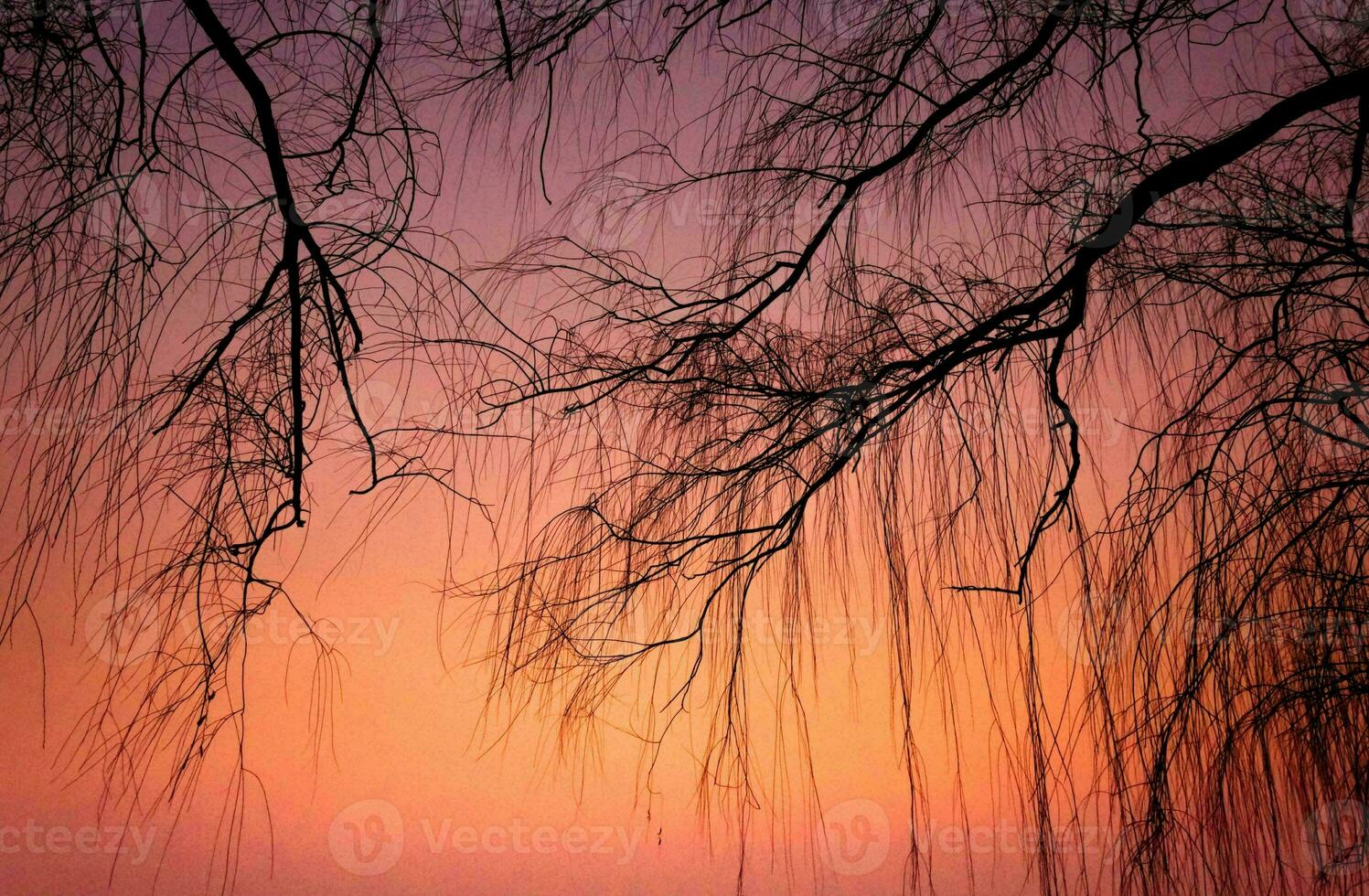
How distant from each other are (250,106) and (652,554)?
0.66 meters

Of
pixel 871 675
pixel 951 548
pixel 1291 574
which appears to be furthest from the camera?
pixel 871 675

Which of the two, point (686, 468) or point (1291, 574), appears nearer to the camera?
point (1291, 574)

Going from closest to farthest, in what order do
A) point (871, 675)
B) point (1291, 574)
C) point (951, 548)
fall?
point (1291, 574), point (951, 548), point (871, 675)

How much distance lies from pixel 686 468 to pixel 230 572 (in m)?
0.45

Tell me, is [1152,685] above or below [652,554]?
below

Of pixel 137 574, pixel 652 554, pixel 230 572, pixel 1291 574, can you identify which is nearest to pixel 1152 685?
pixel 1291 574

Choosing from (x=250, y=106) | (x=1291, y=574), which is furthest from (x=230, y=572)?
(x=1291, y=574)

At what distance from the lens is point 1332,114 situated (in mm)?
958

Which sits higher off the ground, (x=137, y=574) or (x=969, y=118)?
(x=969, y=118)

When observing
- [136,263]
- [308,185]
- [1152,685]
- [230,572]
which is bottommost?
[1152,685]

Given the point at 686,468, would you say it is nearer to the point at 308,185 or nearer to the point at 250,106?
the point at 308,185

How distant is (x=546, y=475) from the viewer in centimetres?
99

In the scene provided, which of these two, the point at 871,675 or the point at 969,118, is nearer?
the point at 969,118

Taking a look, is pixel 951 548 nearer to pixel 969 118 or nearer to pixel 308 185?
pixel 969 118
